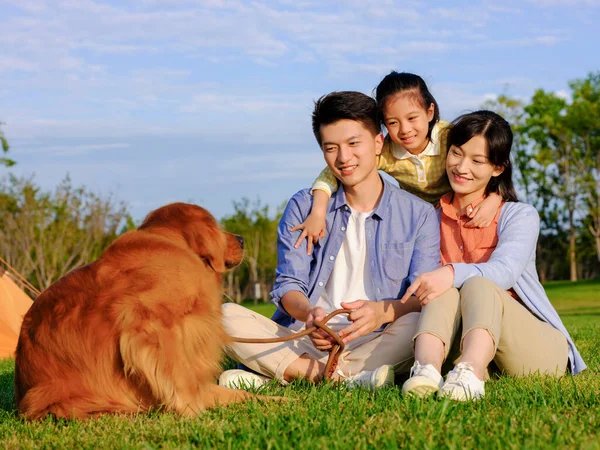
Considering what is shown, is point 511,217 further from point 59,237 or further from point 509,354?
point 59,237

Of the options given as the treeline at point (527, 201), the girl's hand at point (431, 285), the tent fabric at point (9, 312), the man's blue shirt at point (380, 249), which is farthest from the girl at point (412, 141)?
the treeline at point (527, 201)

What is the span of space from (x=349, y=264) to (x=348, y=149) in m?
0.74

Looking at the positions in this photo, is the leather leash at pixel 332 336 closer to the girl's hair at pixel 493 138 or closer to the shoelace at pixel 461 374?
the shoelace at pixel 461 374

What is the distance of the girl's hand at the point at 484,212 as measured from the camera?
425 cm

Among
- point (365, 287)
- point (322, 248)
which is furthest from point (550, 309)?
point (322, 248)

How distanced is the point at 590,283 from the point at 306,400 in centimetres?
3364

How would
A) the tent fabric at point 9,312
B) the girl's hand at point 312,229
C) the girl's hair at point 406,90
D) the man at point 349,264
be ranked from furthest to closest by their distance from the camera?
the tent fabric at point 9,312
the girl's hair at point 406,90
the girl's hand at point 312,229
the man at point 349,264

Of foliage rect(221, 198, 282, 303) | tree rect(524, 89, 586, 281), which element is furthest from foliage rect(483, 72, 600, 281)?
foliage rect(221, 198, 282, 303)

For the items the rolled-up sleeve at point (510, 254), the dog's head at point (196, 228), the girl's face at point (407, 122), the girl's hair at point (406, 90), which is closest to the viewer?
the dog's head at point (196, 228)

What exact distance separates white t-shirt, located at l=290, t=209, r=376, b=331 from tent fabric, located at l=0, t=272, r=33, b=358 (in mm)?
5125

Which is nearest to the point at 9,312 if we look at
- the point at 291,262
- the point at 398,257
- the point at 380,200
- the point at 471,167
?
the point at 291,262

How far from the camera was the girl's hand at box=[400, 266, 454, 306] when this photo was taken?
12.2 ft

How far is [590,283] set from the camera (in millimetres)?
33812

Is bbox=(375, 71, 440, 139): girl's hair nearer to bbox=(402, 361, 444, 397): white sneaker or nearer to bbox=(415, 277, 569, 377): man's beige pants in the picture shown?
bbox=(415, 277, 569, 377): man's beige pants
